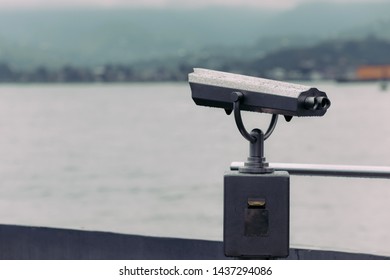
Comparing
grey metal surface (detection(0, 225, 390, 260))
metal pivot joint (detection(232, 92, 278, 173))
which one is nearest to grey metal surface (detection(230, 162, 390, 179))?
metal pivot joint (detection(232, 92, 278, 173))

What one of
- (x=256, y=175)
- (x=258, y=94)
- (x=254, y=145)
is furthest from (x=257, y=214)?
(x=258, y=94)

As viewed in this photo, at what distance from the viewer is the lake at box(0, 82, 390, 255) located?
41.3 m

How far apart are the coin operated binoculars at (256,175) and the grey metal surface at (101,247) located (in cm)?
106

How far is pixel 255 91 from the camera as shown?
3.83 m

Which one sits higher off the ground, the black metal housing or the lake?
the lake

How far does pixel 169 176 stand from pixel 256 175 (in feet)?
186

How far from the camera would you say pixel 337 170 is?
4180mm

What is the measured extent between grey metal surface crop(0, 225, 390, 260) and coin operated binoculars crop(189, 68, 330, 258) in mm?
1055

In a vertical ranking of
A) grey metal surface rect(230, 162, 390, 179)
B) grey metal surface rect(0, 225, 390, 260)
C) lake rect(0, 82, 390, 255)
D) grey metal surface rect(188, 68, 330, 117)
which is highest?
lake rect(0, 82, 390, 255)

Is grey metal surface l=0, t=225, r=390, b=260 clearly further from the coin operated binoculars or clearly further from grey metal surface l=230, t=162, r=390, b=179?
the coin operated binoculars

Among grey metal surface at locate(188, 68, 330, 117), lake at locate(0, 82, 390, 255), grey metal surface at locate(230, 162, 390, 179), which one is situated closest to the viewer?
grey metal surface at locate(188, 68, 330, 117)

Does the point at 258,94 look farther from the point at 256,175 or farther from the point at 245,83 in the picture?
the point at 256,175
